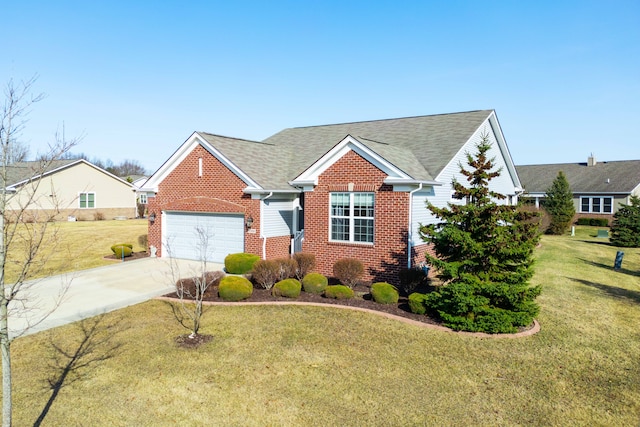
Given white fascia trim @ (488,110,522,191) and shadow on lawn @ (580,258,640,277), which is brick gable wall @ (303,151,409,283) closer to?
white fascia trim @ (488,110,522,191)

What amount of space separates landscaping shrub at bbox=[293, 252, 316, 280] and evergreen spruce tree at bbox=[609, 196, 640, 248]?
23986 millimetres

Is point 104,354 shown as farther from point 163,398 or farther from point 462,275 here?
point 462,275

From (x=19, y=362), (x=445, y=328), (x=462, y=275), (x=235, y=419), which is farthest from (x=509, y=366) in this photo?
(x=19, y=362)

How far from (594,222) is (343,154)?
118ft

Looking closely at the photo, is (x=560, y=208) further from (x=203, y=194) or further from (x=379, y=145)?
(x=203, y=194)

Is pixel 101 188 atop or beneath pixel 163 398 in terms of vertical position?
atop

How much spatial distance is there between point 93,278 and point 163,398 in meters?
10.4

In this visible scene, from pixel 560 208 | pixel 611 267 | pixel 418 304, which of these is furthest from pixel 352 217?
pixel 560 208

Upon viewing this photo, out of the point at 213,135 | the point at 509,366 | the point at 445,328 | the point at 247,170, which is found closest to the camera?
the point at 509,366

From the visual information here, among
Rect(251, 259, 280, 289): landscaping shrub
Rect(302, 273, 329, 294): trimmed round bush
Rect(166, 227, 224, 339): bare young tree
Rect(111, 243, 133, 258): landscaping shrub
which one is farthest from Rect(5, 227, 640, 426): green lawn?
Rect(111, 243, 133, 258): landscaping shrub

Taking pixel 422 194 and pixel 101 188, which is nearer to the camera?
pixel 422 194

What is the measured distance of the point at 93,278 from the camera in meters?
15.5

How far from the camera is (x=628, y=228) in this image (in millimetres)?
27953

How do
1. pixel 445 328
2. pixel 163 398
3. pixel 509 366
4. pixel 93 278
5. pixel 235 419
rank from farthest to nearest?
1. pixel 93 278
2. pixel 445 328
3. pixel 509 366
4. pixel 163 398
5. pixel 235 419
